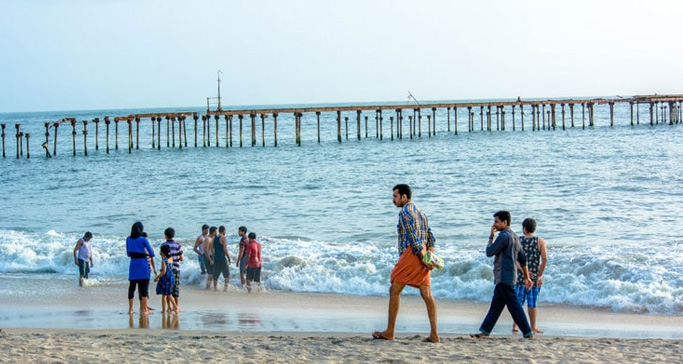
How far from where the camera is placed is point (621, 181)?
3081 cm

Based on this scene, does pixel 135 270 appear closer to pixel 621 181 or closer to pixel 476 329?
pixel 476 329

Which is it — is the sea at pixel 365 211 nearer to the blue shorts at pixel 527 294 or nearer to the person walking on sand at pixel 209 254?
the person walking on sand at pixel 209 254

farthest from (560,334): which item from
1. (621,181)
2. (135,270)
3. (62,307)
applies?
(621,181)

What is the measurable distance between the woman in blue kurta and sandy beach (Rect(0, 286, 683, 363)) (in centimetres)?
32

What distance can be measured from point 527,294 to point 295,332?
2.81 m

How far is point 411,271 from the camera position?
8.24 m

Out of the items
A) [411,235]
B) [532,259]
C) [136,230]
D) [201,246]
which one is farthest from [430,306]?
[201,246]

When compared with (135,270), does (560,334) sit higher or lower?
lower

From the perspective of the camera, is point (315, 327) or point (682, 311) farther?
point (682, 311)

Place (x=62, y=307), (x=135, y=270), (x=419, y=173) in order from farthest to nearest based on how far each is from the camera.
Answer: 1. (x=419, y=173)
2. (x=62, y=307)
3. (x=135, y=270)

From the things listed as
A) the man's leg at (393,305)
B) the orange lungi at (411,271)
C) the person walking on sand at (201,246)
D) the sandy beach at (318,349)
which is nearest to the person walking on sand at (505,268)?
the sandy beach at (318,349)

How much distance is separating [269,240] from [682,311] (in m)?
10.2

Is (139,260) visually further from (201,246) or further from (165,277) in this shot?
(201,246)

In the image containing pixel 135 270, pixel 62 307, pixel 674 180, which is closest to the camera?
pixel 135 270
